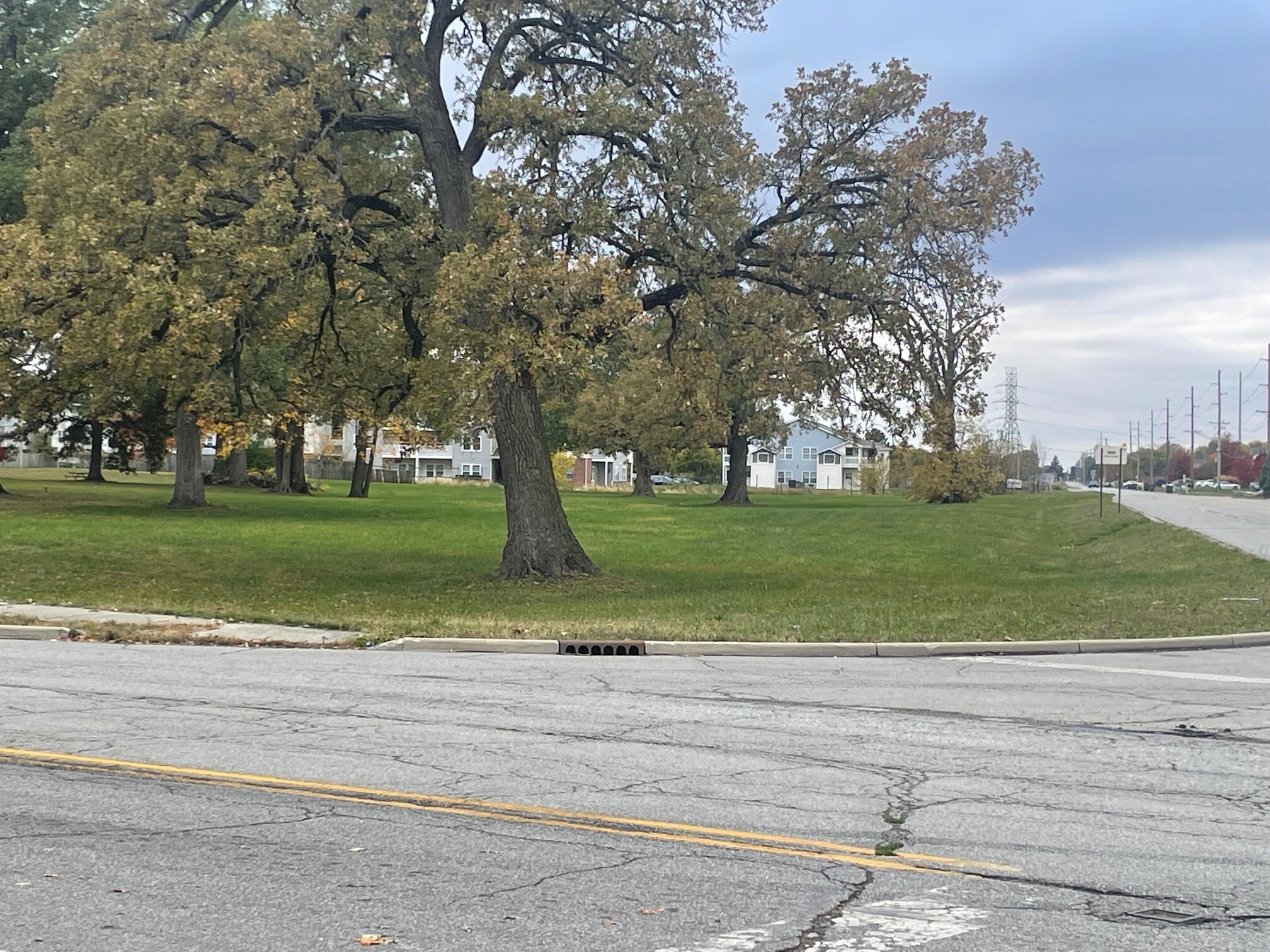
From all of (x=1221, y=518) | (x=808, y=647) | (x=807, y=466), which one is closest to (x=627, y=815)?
(x=808, y=647)

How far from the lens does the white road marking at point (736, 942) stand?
477cm

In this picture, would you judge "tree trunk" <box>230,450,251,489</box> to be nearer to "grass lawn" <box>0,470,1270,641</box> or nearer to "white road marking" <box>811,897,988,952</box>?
"grass lawn" <box>0,470,1270,641</box>

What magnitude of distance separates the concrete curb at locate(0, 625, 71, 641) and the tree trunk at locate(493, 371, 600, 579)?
906 cm

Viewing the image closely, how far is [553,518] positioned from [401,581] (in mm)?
3120

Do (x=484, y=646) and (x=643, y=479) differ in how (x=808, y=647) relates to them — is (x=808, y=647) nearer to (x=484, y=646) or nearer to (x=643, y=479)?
(x=484, y=646)

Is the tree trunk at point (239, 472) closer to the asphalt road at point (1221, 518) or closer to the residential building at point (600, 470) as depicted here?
the asphalt road at point (1221, 518)

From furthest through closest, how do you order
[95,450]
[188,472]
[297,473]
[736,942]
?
1. [297,473]
2. [95,450]
3. [188,472]
4. [736,942]

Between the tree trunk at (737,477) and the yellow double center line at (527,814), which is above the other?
the tree trunk at (737,477)

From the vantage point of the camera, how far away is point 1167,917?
207 inches

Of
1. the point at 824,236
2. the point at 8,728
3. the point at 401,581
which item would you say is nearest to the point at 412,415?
the point at 401,581

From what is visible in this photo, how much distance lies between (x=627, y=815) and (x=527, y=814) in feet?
1.76

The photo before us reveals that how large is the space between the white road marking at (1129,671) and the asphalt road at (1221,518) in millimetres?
16550

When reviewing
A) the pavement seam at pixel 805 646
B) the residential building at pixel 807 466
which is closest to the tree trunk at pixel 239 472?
the pavement seam at pixel 805 646

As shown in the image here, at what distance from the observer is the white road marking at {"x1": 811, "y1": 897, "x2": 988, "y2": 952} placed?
15.9 feet
